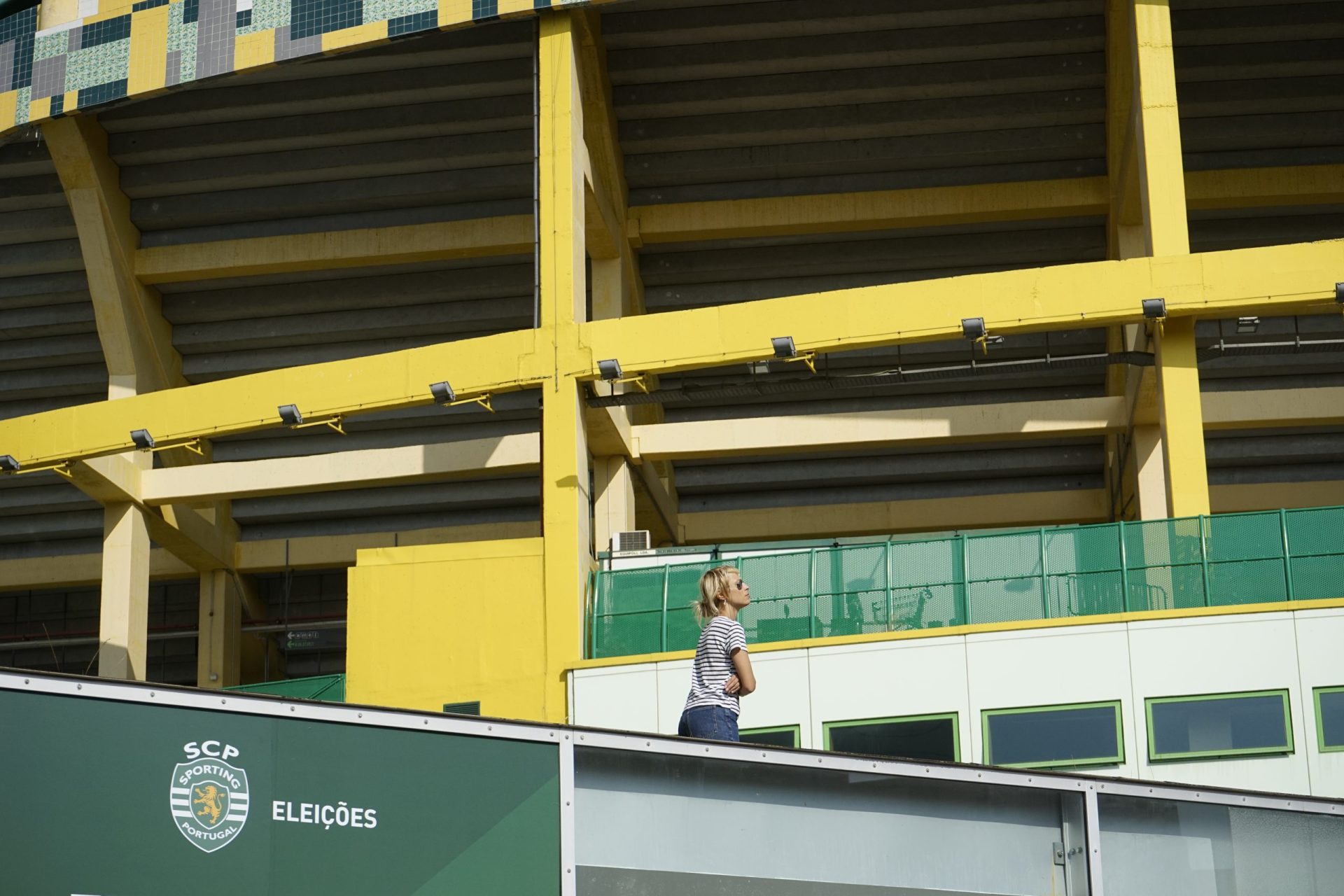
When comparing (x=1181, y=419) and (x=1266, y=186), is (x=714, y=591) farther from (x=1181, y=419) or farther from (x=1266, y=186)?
(x=1266, y=186)

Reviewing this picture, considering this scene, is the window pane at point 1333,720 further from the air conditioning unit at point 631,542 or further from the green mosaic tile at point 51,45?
the green mosaic tile at point 51,45

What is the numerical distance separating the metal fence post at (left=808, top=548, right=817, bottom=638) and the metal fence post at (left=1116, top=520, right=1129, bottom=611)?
136 inches

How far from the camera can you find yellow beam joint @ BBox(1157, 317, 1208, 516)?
18703 millimetres

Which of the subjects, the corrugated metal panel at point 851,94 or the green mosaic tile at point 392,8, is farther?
the corrugated metal panel at point 851,94

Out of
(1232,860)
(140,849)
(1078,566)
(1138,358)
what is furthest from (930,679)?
(140,849)

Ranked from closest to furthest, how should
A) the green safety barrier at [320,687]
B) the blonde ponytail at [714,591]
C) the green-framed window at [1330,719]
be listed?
the blonde ponytail at [714,591] < the green-framed window at [1330,719] < the green safety barrier at [320,687]

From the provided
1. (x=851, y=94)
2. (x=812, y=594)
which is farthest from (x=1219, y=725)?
(x=851, y=94)

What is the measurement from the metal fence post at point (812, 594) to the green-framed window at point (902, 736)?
1.16 meters

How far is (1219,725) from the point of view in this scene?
55.8 feet

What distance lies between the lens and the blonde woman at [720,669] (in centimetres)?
807

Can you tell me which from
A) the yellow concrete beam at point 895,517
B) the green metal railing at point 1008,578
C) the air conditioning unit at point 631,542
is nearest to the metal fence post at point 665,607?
the green metal railing at point 1008,578

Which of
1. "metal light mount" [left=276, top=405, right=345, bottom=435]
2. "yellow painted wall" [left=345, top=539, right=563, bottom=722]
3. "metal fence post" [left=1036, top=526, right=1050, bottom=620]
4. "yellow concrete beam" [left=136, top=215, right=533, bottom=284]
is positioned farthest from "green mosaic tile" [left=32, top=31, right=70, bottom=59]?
"metal fence post" [left=1036, top=526, right=1050, bottom=620]

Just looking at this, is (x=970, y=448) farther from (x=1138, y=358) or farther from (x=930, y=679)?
(x=930, y=679)

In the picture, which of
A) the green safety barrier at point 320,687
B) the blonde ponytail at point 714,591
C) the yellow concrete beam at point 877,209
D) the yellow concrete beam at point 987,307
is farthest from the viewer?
the yellow concrete beam at point 877,209
